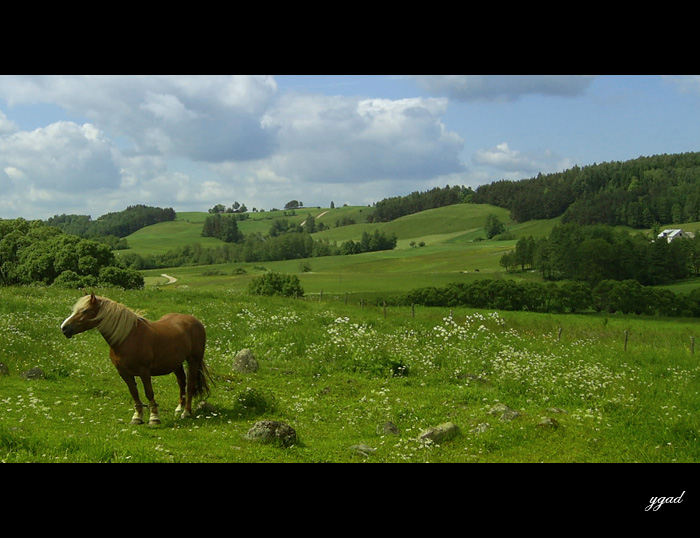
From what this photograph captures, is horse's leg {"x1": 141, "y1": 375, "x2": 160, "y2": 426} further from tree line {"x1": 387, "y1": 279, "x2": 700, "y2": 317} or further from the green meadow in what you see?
tree line {"x1": 387, "y1": 279, "x2": 700, "y2": 317}

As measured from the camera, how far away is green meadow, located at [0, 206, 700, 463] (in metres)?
8.84

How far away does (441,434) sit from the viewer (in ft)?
32.5

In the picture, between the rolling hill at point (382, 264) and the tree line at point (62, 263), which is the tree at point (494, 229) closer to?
the rolling hill at point (382, 264)

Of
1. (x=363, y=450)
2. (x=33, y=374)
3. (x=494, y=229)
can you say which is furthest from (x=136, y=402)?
(x=494, y=229)

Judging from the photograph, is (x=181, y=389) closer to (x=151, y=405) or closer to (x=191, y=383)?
(x=191, y=383)

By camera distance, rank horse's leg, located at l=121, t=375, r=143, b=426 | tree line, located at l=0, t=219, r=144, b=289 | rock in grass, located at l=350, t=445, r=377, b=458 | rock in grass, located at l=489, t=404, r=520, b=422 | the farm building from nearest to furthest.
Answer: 1. rock in grass, located at l=350, t=445, r=377, b=458
2. horse's leg, located at l=121, t=375, r=143, b=426
3. rock in grass, located at l=489, t=404, r=520, b=422
4. tree line, located at l=0, t=219, r=144, b=289
5. the farm building

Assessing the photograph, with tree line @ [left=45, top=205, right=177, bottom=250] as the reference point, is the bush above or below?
below

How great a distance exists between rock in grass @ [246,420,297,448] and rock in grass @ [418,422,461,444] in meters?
2.51

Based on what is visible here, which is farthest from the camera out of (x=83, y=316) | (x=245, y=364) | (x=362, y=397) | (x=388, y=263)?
(x=388, y=263)

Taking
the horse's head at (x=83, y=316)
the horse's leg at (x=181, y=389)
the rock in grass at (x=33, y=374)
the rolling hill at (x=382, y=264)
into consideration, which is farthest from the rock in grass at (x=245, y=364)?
the rolling hill at (x=382, y=264)

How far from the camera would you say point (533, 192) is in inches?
7702

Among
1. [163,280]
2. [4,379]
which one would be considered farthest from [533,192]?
[4,379]

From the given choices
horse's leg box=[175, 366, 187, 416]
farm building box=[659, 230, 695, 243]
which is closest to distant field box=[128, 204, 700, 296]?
farm building box=[659, 230, 695, 243]

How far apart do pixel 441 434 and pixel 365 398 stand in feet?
12.5
